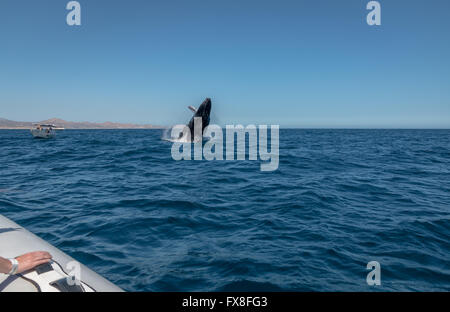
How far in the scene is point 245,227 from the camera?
263 inches

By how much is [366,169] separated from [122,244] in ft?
45.2

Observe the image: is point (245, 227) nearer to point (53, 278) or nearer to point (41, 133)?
point (53, 278)

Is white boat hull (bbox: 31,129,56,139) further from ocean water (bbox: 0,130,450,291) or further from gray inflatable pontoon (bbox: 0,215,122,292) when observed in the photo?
gray inflatable pontoon (bbox: 0,215,122,292)

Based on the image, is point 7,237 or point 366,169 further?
point 366,169

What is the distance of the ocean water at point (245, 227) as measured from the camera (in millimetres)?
4578

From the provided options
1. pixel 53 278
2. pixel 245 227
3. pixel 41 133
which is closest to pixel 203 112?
pixel 245 227

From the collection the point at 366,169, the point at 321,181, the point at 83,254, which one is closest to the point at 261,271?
the point at 83,254

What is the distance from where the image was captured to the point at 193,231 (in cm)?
649

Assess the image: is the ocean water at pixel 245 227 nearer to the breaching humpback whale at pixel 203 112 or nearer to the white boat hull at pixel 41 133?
the breaching humpback whale at pixel 203 112

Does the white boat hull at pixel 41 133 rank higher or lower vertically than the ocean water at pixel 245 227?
higher

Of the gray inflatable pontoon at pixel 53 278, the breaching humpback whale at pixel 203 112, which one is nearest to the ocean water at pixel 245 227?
the gray inflatable pontoon at pixel 53 278

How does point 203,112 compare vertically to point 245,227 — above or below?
above
